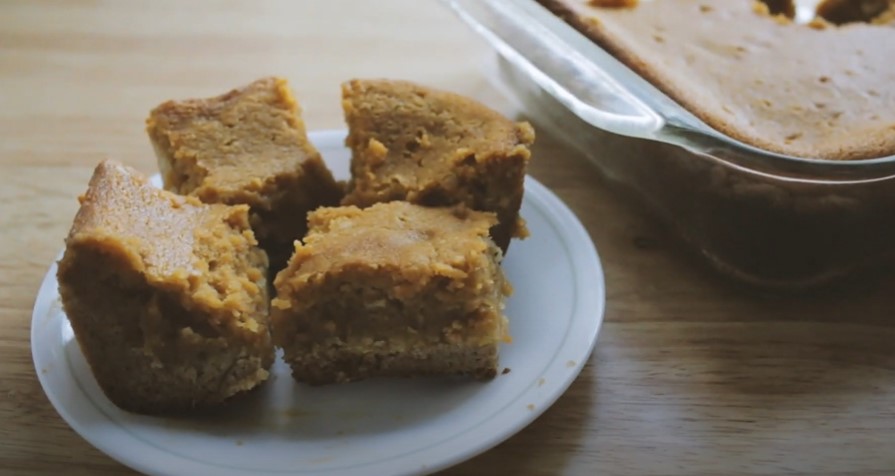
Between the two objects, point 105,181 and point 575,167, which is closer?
point 105,181

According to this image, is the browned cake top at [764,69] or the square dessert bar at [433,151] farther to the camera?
the browned cake top at [764,69]

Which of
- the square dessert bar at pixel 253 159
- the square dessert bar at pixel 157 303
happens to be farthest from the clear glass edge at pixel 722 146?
the square dessert bar at pixel 157 303

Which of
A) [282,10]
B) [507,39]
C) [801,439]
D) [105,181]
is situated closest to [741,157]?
[801,439]

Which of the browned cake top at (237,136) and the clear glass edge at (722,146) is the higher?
the clear glass edge at (722,146)

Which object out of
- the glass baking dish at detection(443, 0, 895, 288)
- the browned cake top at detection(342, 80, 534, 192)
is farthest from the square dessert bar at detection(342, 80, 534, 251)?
the glass baking dish at detection(443, 0, 895, 288)

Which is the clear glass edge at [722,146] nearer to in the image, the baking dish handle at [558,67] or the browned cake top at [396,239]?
the baking dish handle at [558,67]

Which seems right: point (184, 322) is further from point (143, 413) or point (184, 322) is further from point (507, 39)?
point (507, 39)

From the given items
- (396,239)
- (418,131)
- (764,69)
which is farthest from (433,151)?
(764,69)
